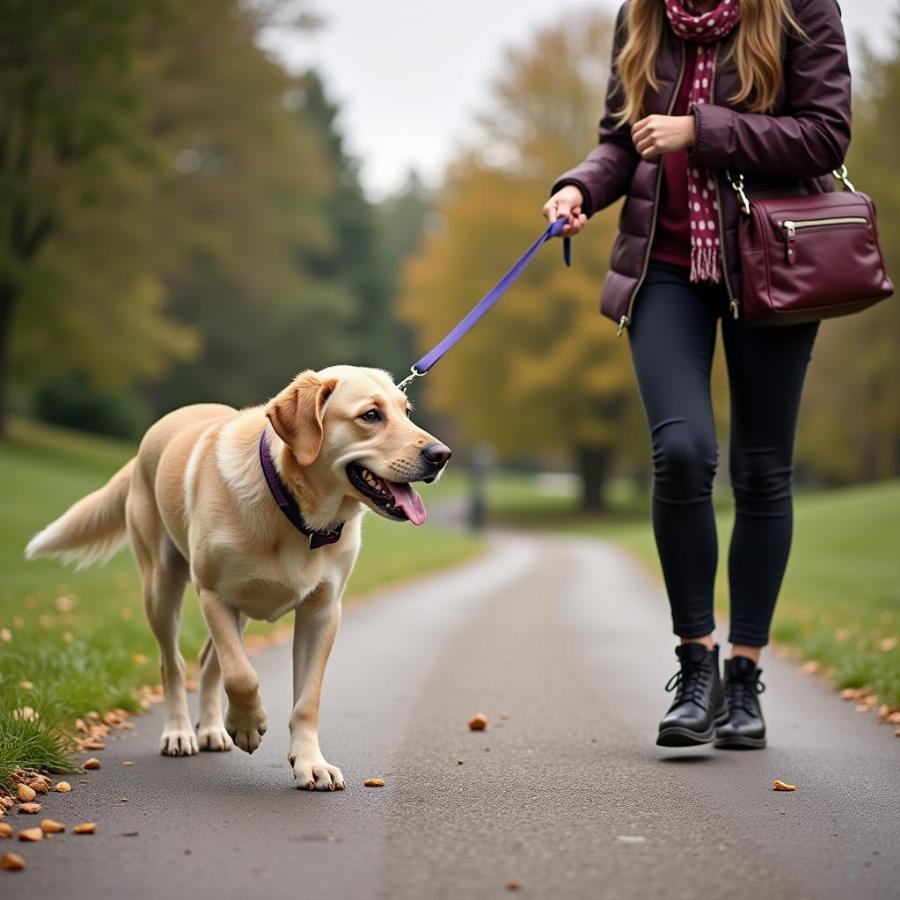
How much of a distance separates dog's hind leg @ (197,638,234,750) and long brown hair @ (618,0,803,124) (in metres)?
2.57

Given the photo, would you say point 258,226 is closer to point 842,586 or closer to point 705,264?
point 842,586

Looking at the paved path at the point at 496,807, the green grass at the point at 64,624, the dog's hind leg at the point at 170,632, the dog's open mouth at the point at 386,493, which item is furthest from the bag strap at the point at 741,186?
the green grass at the point at 64,624

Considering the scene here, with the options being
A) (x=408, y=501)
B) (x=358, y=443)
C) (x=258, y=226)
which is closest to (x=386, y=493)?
(x=408, y=501)

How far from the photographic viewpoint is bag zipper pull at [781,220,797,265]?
14.1ft

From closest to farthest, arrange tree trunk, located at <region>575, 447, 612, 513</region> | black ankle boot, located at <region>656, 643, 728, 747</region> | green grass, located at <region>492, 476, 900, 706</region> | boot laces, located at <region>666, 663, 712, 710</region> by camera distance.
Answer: black ankle boot, located at <region>656, 643, 728, 747</region> < boot laces, located at <region>666, 663, 712, 710</region> < green grass, located at <region>492, 476, 900, 706</region> < tree trunk, located at <region>575, 447, 612, 513</region>

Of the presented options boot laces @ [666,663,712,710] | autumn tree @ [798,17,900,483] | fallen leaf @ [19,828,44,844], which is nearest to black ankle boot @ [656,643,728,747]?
boot laces @ [666,663,712,710]

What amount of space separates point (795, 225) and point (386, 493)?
1.68 m

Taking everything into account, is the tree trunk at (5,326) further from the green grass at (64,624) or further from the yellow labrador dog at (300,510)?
the yellow labrador dog at (300,510)

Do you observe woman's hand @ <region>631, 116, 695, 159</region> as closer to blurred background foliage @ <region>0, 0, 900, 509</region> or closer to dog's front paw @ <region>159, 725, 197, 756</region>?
dog's front paw @ <region>159, 725, 197, 756</region>

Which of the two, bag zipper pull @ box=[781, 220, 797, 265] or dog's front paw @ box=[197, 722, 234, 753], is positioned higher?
bag zipper pull @ box=[781, 220, 797, 265]

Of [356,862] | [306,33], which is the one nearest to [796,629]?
[356,862]

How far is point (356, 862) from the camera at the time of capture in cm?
294

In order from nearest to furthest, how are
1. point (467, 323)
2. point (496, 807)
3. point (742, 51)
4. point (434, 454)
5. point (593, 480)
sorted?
point (496, 807), point (434, 454), point (742, 51), point (467, 323), point (593, 480)

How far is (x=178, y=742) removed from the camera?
454cm
